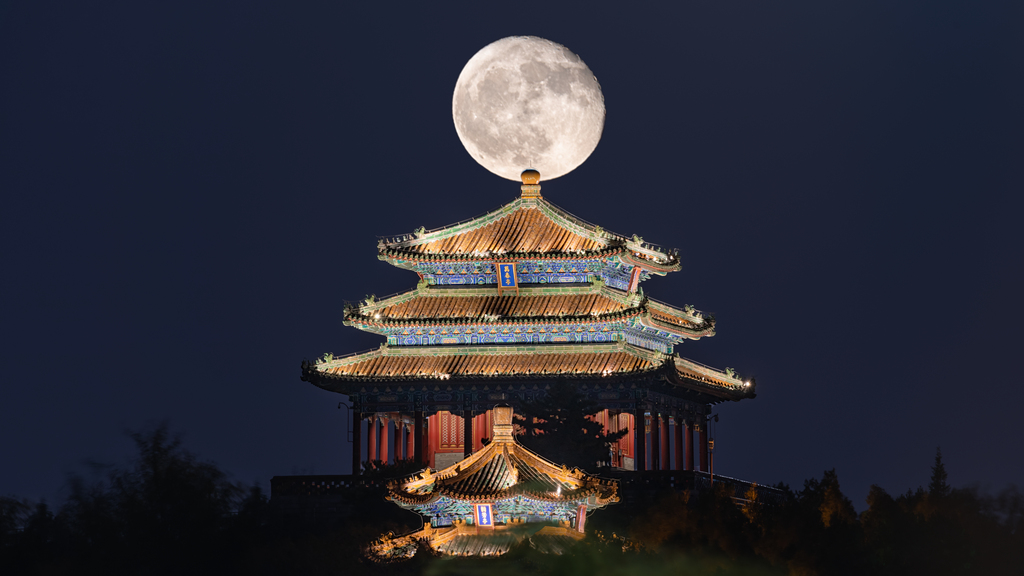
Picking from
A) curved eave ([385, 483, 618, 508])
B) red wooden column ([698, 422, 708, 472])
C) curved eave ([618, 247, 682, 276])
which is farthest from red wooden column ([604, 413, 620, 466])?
curved eave ([385, 483, 618, 508])

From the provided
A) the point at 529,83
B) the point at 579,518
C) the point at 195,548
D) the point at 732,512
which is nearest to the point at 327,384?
the point at 195,548

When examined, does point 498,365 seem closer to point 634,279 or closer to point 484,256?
point 484,256

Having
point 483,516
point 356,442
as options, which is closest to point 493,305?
point 356,442

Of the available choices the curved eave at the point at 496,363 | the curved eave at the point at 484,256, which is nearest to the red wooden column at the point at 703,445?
the curved eave at the point at 496,363

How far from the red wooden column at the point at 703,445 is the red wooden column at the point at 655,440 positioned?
5.52 metres

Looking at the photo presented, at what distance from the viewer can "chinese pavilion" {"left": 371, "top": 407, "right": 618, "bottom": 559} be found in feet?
121

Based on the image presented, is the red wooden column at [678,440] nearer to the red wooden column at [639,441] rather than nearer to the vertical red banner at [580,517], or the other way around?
the red wooden column at [639,441]

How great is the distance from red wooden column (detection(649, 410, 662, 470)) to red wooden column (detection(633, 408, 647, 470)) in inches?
13.8

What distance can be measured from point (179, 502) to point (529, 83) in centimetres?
2133

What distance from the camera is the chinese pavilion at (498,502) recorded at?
121 feet

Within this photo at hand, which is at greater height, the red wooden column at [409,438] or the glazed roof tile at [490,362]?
the glazed roof tile at [490,362]

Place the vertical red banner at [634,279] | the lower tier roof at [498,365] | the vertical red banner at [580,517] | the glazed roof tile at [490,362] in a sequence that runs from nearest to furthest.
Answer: the vertical red banner at [580,517]
the lower tier roof at [498,365]
the glazed roof tile at [490,362]
the vertical red banner at [634,279]

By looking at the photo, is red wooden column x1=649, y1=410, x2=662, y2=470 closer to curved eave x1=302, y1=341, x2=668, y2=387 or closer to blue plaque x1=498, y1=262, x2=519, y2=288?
curved eave x1=302, y1=341, x2=668, y2=387

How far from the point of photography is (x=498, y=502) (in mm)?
36906
